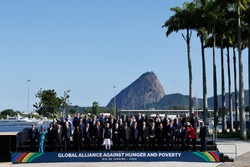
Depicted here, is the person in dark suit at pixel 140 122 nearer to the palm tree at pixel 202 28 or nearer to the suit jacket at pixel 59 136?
the suit jacket at pixel 59 136

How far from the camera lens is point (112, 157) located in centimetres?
2327

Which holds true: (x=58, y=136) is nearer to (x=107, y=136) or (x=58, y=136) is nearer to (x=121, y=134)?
(x=107, y=136)

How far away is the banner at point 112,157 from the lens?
75.5 ft

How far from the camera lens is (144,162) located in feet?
75.6

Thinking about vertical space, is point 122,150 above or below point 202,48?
below

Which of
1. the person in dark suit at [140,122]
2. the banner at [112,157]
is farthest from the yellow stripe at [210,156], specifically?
the person in dark suit at [140,122]

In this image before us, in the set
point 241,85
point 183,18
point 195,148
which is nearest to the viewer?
point 195,148

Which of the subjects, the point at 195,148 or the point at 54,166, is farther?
Result: the point at 195,148

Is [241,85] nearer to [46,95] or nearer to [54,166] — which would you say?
[54,166]

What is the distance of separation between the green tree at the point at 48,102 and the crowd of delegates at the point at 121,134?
7891 cm

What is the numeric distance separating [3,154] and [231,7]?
27208 millimetres

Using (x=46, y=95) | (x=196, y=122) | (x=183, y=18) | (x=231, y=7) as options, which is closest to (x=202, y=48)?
(x=183, y=18)

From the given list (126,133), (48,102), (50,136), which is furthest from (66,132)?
(48,102)

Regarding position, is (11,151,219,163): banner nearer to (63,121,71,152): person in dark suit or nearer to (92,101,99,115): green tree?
(63,121,71,152): person in dark suit
